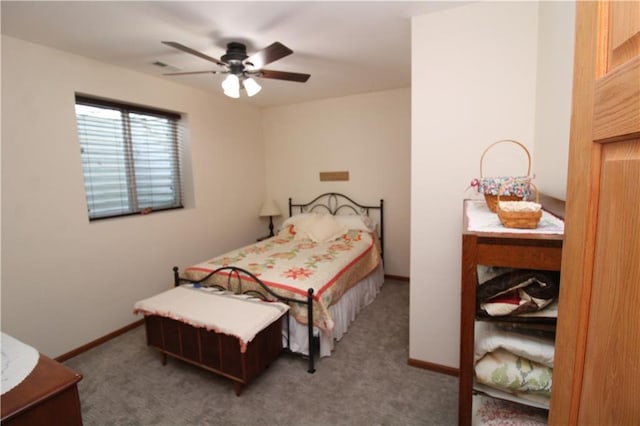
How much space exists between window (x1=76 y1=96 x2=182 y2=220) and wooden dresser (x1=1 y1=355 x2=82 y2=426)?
2.14 meters

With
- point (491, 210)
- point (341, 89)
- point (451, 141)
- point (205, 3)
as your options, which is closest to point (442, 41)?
point (451, 141)

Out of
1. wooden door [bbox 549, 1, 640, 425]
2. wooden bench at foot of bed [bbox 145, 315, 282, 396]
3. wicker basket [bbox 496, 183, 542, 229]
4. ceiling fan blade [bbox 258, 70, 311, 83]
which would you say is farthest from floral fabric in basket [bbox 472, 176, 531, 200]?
wooden bench at foot of bed [bbox 145, 315, 282, 396]

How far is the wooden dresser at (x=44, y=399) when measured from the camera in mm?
903

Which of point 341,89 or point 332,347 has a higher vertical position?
point 341,89

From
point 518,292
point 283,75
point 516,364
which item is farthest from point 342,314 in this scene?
point 283,75

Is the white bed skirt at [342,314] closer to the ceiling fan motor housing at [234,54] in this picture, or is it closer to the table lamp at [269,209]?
the table lamp at [269,209]

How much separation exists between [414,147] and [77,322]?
305 centimetres

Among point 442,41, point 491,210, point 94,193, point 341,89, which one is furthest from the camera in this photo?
point 341,89

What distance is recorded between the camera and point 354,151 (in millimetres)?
4160

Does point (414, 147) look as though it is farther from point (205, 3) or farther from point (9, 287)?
point (9, 287)

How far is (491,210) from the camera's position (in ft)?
4.96

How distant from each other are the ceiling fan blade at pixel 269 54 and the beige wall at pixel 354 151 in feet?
7.04

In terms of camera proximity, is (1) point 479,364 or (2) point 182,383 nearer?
(1) point 479,364

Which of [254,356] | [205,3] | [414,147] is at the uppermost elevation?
[205,3]
